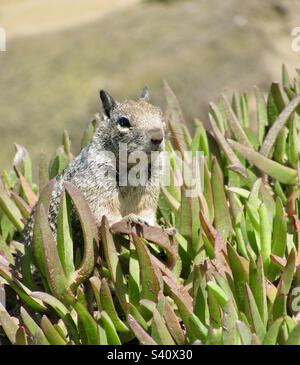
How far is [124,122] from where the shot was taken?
3945mm

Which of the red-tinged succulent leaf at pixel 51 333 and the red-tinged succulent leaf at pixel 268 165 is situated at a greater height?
the red-tinged succulent leaf at pixel 268 165

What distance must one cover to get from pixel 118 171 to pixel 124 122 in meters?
0.25

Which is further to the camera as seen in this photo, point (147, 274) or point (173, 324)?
point (147, 274)

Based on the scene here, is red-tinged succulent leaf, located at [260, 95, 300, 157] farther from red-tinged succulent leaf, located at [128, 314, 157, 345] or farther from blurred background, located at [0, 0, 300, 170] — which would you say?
blurred background, located at [0, 0, 300, 170]

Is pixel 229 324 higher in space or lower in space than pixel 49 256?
lower

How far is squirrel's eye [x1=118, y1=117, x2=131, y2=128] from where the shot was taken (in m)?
3.93

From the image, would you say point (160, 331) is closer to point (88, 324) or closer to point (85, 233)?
point (88, 324)

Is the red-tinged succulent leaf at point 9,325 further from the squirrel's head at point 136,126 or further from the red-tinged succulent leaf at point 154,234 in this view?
the squirrel's head at point 136,126

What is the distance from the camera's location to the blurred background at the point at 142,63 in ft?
22.9

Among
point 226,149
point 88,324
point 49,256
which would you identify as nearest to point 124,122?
point 226,149

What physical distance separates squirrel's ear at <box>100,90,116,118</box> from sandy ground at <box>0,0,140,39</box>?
21.0ft

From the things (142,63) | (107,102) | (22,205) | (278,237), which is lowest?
(278,237)

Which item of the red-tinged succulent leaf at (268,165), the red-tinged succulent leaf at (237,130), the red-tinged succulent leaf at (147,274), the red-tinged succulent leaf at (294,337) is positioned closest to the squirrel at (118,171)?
the red-tinged succulent leaf at (268,165)
